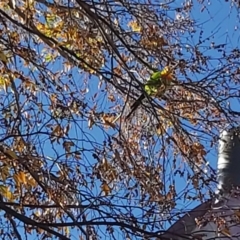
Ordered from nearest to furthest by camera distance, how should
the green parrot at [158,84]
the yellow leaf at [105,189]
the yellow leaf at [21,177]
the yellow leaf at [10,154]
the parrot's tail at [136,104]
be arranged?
the yellow leaf at [10,154] → the yellow leaf at [21,177] → the yellow leaf at [105,189] → the green parrot at [158,84] → the parrot's tail at [136,104]

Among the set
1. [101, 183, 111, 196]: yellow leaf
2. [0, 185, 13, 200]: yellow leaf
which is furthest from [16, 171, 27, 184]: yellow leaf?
[101, 183, 111, 196]: yellow leaf

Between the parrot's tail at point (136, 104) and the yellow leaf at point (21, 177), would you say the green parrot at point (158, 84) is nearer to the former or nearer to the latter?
the parrot's tail at point (136, 104)

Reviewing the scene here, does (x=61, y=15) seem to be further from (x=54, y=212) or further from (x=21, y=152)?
(x=54, y=212)

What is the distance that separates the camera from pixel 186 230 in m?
4.41

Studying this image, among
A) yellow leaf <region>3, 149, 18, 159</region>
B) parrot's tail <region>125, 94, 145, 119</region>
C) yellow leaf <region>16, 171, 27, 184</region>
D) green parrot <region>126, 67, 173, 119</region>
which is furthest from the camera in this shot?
parrot's tail <region>125, 94, 145, 119</region>

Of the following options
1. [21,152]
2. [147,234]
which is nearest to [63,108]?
[21,152]

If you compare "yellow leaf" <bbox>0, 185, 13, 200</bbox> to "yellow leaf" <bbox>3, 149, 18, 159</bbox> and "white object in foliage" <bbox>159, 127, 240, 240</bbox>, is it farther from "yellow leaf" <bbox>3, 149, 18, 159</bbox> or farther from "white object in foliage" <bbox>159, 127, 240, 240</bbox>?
"white object in foliage" <bbox>159, 127, 240, 240</bbox>

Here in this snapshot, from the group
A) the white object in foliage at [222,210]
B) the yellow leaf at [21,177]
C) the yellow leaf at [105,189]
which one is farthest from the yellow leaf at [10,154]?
the white object in foliage at [222,210]

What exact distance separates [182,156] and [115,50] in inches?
39.2

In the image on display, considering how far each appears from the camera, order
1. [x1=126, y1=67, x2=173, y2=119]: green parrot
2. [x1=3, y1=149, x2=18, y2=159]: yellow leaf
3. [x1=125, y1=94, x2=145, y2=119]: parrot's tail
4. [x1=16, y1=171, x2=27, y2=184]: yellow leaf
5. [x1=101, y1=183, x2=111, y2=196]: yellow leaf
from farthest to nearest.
Result: [x1=125, y1=94, x2=145, y2=119]: parrot's tail → [x1=126, y1=67, x2=173, y2=119]: green parrot → [x1=101, y1=183, x2=111, y2=196]: yellow leaf → [x1=16, y1=171, x2=27, y2=184]: yellow leaf → [x1=3, y1=149, x2=18, y2=159]: yellow leaf

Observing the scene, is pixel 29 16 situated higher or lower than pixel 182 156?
higher

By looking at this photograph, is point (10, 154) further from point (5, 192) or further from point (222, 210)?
point (222, 210)

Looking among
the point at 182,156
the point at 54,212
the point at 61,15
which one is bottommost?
the point at 54,212

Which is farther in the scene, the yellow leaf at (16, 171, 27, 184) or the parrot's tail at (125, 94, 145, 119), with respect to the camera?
the parrot's tail at (125, 94, 145, 119)
